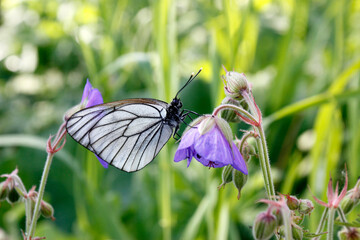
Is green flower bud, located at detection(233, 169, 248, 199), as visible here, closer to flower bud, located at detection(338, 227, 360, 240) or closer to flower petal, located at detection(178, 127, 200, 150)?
flower petal, located at detection(178, 127, 200, 150)

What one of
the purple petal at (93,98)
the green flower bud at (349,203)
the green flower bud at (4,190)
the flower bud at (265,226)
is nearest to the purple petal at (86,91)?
the purple petal at (93,98)

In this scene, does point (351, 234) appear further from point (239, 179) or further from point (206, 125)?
point (206, 125)

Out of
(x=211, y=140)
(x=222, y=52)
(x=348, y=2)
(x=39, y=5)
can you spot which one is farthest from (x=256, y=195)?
(x=39, y=5)

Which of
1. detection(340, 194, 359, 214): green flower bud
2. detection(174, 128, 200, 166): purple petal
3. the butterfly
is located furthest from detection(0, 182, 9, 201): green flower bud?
detection(340, 194, 359, 214): green flower bud

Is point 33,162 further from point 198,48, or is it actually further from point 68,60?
point 198,48

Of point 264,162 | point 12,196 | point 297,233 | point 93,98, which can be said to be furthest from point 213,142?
point 12,196

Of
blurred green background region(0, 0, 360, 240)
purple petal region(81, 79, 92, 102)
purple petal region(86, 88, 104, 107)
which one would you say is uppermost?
purple petal region(81, 79, 92, 102)
